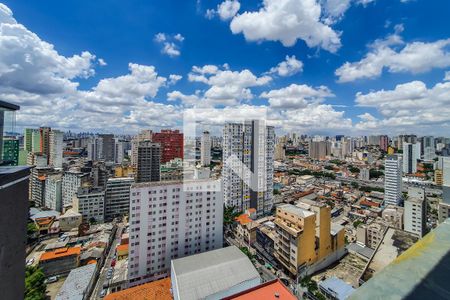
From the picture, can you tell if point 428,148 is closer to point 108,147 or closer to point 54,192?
point 54,192

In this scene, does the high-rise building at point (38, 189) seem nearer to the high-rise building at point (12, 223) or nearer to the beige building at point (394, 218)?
the high-rise building at point (12, 223)

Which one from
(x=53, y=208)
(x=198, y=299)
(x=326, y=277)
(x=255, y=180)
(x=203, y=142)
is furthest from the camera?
(x=203, y=142)

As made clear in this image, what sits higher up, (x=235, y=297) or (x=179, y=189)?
(x=179, y=189)

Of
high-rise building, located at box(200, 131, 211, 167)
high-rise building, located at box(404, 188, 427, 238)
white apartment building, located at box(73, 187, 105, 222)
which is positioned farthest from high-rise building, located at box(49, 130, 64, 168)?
high-rise building, located at box(404, 188, 427, 238)

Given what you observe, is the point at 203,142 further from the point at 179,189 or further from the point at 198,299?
the point at 198,299

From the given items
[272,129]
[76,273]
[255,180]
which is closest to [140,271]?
[76,273]

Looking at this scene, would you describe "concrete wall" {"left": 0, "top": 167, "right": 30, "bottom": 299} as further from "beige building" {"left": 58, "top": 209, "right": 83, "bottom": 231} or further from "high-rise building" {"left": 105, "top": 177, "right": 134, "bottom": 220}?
"high-rise building" {"left": 105, "top": 177, "right": 134, "bottom": 220}

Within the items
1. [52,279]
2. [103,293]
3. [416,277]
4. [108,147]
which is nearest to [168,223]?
[103,293]
